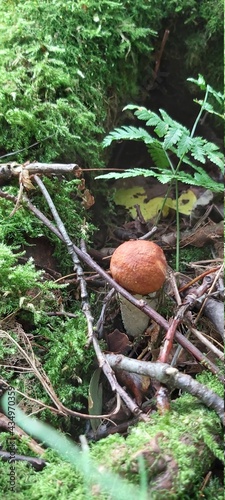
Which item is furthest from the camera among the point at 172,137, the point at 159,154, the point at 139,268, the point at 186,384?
the point at 159,154


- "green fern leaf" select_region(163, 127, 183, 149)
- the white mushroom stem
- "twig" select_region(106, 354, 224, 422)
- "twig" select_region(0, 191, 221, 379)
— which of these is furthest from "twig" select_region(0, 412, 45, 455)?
"green fern leaf" select_region(163, 127, 183, 149)

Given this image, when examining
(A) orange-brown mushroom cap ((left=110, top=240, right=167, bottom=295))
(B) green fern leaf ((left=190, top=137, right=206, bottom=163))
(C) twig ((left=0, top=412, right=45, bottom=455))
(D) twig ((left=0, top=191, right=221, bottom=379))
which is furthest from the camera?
(B) green fern leaf ((left=190, top=137, right=206, bottom=163))

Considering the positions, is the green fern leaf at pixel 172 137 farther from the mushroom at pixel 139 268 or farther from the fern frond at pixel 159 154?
the mushroom at pixel 139 268

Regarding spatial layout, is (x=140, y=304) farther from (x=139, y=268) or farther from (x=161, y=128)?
(x=161, y=128)

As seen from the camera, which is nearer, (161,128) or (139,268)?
(139,268)

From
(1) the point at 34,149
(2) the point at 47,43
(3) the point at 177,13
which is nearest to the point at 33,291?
(1) the point at 34,149

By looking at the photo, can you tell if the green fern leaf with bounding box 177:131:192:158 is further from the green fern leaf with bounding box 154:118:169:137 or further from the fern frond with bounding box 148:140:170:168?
the fern frond with bounding box 148:140:170:168

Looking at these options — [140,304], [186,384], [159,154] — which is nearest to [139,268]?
[140,304]

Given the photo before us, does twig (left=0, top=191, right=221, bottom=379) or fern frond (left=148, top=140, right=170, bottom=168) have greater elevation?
fern frond (left=148, top=140, right=170, bottom=168)
